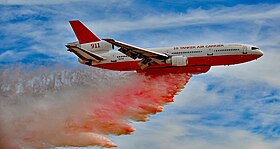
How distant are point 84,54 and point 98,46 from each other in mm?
3536

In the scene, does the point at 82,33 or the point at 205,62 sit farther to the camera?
the point at 82,33

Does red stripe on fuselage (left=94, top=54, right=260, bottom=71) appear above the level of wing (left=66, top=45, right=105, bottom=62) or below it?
below

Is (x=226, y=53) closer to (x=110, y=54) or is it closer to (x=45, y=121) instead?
(x=110, y=54)

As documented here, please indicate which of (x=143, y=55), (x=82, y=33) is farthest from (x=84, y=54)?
(x=143, y=55)

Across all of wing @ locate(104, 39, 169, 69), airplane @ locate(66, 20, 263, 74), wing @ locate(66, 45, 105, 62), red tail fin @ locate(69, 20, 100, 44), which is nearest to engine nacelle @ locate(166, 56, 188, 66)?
airplane @ locate(66, 20, 263, 74)

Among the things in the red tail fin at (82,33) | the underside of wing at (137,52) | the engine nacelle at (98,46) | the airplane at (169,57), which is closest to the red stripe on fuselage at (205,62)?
the airplane at (169,57)

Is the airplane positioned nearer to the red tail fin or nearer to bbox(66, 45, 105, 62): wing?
bbox(66, 45, 105, 62): wing

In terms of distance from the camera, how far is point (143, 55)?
6512 centimetres

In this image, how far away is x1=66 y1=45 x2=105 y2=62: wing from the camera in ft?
216

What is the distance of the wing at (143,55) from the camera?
209ft

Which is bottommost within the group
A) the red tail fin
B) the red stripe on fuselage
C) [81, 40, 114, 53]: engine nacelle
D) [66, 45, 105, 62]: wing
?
the red stripe on fuselage

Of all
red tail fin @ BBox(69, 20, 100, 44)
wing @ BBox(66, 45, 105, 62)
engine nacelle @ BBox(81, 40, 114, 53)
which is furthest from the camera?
red tail fin @ BBox(69, 20, 100, 44)

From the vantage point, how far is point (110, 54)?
67.4 m

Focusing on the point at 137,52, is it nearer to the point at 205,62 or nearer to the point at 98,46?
the point at 98,46
